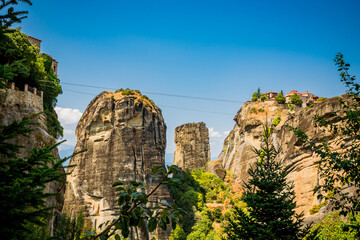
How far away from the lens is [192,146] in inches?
3091

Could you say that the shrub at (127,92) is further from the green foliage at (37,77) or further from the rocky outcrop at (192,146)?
the rocky outcrop at (192,146)

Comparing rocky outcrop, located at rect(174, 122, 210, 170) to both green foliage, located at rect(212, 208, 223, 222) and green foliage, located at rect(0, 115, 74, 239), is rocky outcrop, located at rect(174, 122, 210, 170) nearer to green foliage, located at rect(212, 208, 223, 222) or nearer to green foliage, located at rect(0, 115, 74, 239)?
green foliage, located at rect(212, 208, 223, 222)

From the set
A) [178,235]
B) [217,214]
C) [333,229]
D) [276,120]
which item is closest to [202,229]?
[178,235]

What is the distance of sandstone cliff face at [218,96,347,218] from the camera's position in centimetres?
3456

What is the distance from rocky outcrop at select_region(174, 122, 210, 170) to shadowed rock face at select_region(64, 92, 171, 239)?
25025 millimetres

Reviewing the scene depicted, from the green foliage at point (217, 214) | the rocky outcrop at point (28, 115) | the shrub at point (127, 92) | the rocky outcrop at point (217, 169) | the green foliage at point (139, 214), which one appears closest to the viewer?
the green foliage at point (139, 214)

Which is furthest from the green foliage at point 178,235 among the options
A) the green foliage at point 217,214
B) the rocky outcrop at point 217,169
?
the rocky outcrop at point 217,169

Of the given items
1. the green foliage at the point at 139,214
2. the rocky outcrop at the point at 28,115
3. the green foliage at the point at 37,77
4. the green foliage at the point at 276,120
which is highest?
the green foliage at the point at 276,120

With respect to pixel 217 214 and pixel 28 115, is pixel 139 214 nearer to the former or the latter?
pixel 28 115

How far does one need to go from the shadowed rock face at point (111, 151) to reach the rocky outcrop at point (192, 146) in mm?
25025

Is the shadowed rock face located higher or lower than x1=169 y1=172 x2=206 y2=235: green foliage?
higher

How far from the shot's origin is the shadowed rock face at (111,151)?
153 ft

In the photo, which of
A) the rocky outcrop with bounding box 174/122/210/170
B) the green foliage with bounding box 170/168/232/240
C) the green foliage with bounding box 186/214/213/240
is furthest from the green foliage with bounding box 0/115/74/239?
the rocky outcrop with bounding box 174/122/210/170

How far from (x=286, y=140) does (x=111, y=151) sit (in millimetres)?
24373
